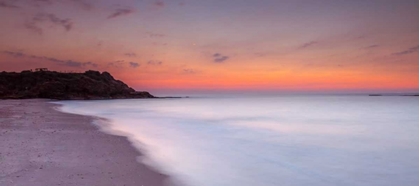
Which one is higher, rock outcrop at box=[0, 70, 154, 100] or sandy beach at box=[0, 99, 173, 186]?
rock outcrop at box=[0, 70, 154, 100]

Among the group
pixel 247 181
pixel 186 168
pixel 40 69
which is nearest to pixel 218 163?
pixel 186 168

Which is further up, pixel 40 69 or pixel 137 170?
pixel 40 69

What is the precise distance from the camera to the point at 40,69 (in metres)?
116

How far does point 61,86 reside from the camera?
308ft

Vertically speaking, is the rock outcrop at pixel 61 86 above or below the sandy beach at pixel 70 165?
above

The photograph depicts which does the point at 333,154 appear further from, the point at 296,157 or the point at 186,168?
the point at 186,168

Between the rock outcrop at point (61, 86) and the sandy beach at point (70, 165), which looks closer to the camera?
the sandy beach at point (70, 165)

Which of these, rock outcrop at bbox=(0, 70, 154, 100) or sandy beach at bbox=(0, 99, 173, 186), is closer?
sandy beach at bbox=(0, 99, 173, 186)

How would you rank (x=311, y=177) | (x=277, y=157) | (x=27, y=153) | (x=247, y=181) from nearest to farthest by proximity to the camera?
(x=247, y=181)
(x=311, y=177)
(x=27, y=153)
(x=277, y=157)

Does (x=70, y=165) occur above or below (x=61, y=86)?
below

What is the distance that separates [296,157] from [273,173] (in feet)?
6.85

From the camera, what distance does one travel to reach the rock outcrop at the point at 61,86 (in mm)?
89000

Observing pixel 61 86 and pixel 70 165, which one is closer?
pixel 70 165

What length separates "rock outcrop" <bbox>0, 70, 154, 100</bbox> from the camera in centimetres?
8900
